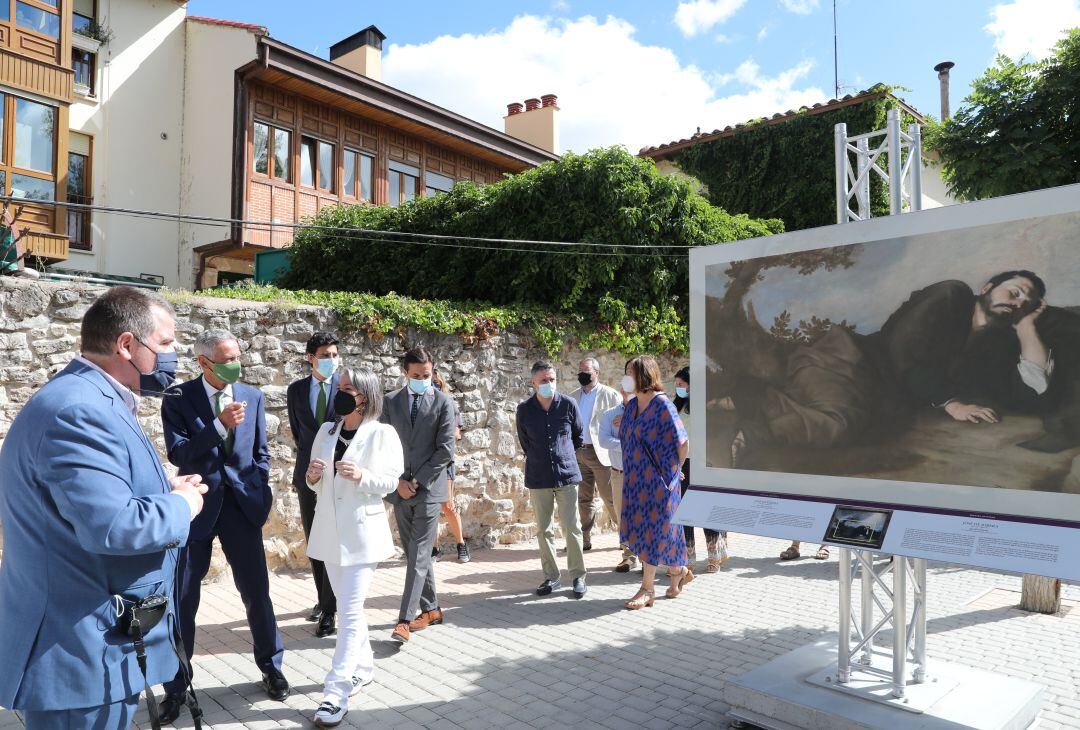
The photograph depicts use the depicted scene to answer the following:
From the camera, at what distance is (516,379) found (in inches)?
343

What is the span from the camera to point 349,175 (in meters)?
17.7

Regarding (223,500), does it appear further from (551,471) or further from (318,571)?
(551,471)

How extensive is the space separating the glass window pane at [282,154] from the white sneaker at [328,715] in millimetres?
14916

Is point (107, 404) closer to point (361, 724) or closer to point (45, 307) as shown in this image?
point (361, 724)

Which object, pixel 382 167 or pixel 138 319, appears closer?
pixel 138 319

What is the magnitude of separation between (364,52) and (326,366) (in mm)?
17521

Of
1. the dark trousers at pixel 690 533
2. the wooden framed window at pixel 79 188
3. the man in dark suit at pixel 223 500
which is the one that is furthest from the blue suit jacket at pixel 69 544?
the wooden framed window at pixel 79 188

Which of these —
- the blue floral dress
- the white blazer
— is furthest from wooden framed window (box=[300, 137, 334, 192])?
the white blazer

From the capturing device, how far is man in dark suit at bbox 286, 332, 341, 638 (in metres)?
5.16

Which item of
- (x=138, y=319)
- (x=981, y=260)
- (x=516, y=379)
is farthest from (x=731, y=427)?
(x=516, y=379)

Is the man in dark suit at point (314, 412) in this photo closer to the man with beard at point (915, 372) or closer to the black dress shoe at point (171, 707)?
the black dress shoe at point (171, 707)

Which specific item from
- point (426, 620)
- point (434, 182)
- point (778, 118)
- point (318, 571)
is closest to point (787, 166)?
point (778, 118)

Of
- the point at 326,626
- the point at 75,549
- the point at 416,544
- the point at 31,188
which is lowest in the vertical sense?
the point at 326,626

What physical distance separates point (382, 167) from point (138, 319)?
16784mm
